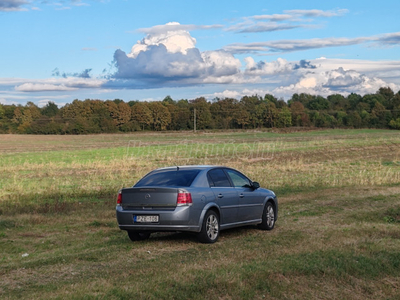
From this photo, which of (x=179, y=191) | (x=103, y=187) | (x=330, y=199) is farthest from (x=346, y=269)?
(x=103, y=187)

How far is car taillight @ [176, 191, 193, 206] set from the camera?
34.8 feet

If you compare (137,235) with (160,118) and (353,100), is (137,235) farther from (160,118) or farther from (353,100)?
(353,100)

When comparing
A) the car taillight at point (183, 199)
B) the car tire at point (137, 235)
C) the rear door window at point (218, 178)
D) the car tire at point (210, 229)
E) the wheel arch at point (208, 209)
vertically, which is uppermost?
the rear door window at point (218, 178)

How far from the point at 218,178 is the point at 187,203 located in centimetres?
148

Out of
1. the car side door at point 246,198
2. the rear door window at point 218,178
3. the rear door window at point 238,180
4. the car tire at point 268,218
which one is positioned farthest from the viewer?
the car tire at point 268,218

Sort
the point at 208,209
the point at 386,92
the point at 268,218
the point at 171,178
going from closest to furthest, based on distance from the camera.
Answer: the point at 208,209 → the point at 171,178 → the point at 268,218 → the point at 386,92

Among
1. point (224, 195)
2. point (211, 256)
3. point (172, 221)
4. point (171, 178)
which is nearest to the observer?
point (211, 256)

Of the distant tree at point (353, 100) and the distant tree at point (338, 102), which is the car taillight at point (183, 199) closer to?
the distant tree at point (338, 102)

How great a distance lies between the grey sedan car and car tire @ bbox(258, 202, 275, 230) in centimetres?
38

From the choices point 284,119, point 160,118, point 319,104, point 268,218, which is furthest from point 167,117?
point 268,218

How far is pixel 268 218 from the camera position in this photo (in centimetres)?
1295

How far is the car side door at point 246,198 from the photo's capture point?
12148 millimetres

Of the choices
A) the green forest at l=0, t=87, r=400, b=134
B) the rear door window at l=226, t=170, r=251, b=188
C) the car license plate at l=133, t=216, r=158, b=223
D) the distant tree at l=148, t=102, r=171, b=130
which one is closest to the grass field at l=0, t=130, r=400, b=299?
the car license plate at l=133, t=216, r=158, b=223

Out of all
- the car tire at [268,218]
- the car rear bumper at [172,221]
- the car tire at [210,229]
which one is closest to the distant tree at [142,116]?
the car tire at [268,218]
